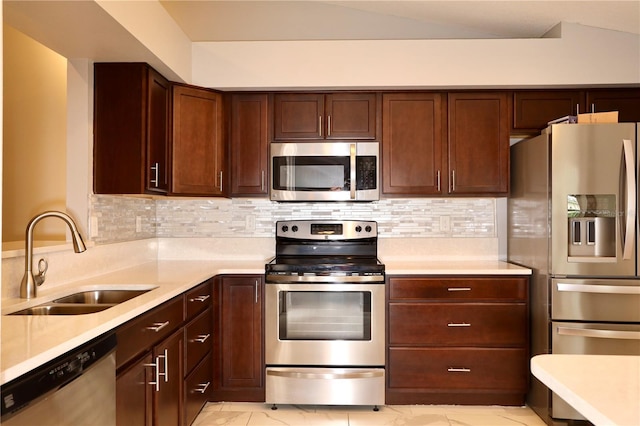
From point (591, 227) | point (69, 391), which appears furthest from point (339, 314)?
point (69, 391)

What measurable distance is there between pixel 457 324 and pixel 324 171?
128cm

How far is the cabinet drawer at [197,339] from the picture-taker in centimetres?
242

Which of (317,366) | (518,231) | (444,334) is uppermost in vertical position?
(518,231)

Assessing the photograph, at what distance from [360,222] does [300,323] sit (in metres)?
0.90

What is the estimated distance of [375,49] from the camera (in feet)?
9.99

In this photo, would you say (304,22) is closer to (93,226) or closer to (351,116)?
(351,116)

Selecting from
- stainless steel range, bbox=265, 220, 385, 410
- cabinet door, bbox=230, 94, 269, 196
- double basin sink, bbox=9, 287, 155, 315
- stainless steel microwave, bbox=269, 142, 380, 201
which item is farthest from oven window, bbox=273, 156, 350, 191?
double basin sink, bbox=9, 287, 155, 315

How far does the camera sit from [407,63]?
9.96 ft

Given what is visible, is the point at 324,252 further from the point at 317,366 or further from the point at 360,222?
the point at 317,366

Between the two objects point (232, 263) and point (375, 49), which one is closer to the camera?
point (375, 49)

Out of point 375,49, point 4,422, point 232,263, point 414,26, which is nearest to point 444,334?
point 232,263

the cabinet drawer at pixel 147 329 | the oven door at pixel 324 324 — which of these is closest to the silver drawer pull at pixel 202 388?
the oven door at pixel 324 324

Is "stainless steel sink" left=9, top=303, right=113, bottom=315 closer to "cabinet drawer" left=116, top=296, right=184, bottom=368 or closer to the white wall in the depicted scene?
"cabinet drawer" left=116, top=296, right=184, bottom=368

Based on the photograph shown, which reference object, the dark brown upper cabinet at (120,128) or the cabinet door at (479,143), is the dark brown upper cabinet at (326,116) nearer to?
the cabinet door at (479,143)
